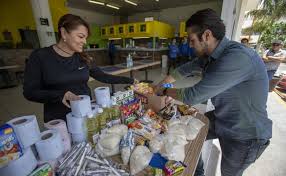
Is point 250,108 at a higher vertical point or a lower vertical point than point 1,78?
higher

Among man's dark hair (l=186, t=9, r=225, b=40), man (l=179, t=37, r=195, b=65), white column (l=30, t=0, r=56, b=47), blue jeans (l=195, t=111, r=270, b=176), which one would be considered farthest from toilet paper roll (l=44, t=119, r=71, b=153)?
man (l=179, t=37, r=195, b=65)

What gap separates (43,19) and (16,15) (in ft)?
12.8

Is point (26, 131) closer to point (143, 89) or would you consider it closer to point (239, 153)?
point (143, 89)

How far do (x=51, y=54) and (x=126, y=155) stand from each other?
0.99 m

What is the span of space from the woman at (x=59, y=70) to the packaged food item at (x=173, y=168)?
765 mm

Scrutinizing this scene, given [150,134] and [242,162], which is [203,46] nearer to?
[150,134]

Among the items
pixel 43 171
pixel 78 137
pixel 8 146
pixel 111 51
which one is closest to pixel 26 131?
pixel 8 146

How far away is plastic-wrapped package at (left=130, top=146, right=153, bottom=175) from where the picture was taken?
0.72 m

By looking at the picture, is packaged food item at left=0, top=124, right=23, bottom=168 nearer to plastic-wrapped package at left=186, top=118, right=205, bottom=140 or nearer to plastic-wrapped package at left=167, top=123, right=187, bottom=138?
plastic-wrapped package at left=167, top=123, right=187, bottom=138

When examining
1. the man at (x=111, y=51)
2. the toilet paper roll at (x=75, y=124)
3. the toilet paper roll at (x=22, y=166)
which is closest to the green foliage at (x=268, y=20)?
the man at (x=111, y=51)

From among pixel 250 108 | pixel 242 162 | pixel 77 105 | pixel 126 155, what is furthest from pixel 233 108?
pixel 77 105

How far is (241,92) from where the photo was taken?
3.38ft

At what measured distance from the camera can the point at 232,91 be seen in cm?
106

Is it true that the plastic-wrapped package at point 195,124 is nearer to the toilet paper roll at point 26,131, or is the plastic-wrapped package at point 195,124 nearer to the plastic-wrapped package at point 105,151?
the plastic-wrapped package at point 105,151
